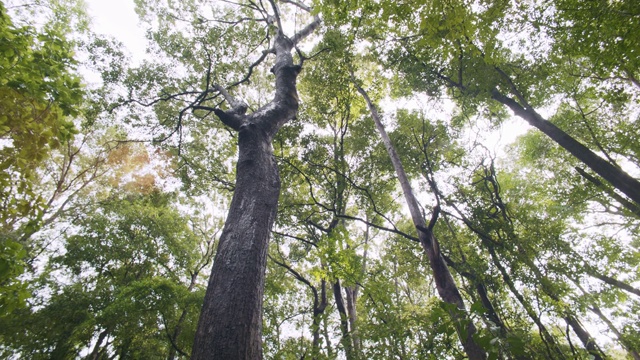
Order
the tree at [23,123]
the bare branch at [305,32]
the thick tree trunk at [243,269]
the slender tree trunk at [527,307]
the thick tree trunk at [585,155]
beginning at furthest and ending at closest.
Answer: the bare branch at [305,32] < the thick tree trunk at [585,155] < the slender tree trunk at [527,307] < the tree at [23,123] < the thick tree trunk at [243,269]

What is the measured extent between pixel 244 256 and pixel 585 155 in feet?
26.6

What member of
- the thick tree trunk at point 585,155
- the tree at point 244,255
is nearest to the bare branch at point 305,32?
the tree at point 244,255

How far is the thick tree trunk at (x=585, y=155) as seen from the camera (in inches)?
214

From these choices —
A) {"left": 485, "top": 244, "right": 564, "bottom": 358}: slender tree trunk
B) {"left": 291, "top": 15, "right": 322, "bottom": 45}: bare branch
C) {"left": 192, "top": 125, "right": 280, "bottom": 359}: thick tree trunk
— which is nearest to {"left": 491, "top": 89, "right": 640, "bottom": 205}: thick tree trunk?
{"left": 485, "top": 244, "right": 564, "bottom": 358}: slender tree trunk

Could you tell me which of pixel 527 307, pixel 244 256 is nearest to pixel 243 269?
pixel 244 256

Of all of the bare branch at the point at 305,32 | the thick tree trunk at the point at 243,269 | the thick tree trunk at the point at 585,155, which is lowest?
the thick tree trunk at the point at 243,269

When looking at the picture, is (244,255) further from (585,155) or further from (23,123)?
(585,155)

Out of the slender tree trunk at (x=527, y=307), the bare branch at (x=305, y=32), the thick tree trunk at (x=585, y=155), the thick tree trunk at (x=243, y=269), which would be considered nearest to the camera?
the thick tree trunk at (x=243, y=269)

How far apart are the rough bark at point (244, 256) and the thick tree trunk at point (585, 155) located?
7.23 metres

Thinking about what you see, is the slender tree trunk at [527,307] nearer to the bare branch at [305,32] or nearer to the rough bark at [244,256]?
the rough bark at [244,256]

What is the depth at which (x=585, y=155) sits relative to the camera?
620 centimetres

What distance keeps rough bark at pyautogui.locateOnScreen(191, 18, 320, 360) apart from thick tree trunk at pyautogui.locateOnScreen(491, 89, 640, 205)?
7.23m

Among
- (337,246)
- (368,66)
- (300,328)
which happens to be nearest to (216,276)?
(337,246)

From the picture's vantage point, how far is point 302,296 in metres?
15.7
